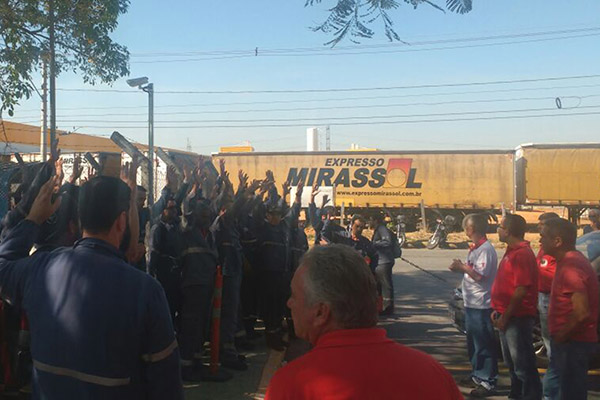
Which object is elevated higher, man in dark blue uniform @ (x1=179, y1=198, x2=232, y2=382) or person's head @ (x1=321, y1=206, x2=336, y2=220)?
person's head @ (x1=321, y1=206, x2=336, y2=220)

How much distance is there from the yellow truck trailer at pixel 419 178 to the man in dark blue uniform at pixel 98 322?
2549cm

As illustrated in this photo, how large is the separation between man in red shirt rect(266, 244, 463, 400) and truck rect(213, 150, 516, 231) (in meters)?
26.2

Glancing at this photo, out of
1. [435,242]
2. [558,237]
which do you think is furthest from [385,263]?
[435,242]

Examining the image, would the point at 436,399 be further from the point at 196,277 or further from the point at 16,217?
the point at 196,277

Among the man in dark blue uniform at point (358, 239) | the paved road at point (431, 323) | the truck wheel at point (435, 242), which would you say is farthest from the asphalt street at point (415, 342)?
the truck wheel at point (435, 242)

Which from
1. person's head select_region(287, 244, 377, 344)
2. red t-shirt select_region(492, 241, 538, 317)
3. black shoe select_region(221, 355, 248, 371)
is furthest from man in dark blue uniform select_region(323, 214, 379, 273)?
person's head select_region(287, 244, 377, 344)

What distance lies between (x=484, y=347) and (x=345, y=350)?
4504mm

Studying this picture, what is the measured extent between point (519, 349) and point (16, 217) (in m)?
4.18

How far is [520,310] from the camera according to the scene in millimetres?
4988

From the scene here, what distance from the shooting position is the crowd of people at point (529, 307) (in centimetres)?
421

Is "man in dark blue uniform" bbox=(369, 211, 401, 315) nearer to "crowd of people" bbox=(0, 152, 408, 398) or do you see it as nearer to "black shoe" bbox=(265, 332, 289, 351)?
"crowd of people" bbox=(0, 152, 408, 398)

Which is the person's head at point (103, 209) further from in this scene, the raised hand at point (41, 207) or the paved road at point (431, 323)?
the paved road at point (431, 323)

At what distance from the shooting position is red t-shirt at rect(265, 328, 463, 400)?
1.59 m

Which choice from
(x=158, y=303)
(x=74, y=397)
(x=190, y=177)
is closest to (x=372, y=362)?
(x=158, y=303)
